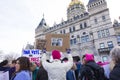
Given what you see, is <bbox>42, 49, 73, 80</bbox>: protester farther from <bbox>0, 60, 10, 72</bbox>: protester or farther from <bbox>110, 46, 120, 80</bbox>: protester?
<bbox>110, 46, 120, 80</bbox>: protester

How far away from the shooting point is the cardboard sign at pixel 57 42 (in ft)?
28.0

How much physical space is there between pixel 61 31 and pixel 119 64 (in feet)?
131

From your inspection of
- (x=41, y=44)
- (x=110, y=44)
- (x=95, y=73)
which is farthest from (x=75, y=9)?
(x=95, y=73)

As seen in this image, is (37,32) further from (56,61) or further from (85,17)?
(56,61)

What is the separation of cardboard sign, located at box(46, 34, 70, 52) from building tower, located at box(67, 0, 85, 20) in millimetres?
45681

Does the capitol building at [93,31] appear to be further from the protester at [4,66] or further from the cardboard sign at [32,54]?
the protester at [4,66]

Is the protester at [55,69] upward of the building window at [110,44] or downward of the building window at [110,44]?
downward

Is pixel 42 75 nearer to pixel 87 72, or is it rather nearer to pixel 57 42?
pixel 87 72

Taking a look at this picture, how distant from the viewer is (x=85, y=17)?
37500 millimetres

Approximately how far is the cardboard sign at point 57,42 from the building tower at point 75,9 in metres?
45.7

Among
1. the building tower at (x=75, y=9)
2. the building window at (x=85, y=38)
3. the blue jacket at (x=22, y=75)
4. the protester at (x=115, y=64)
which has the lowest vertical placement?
the blue jacket at (x=22, y=75)

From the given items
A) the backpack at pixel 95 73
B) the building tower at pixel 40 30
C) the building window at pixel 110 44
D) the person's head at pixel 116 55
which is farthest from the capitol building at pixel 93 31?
the person's head at pixel 116 55

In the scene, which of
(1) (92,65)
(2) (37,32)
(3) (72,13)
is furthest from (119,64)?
(3) (72,13)

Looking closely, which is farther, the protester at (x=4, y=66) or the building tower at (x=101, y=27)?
the building tower at (x=101, y=27)
